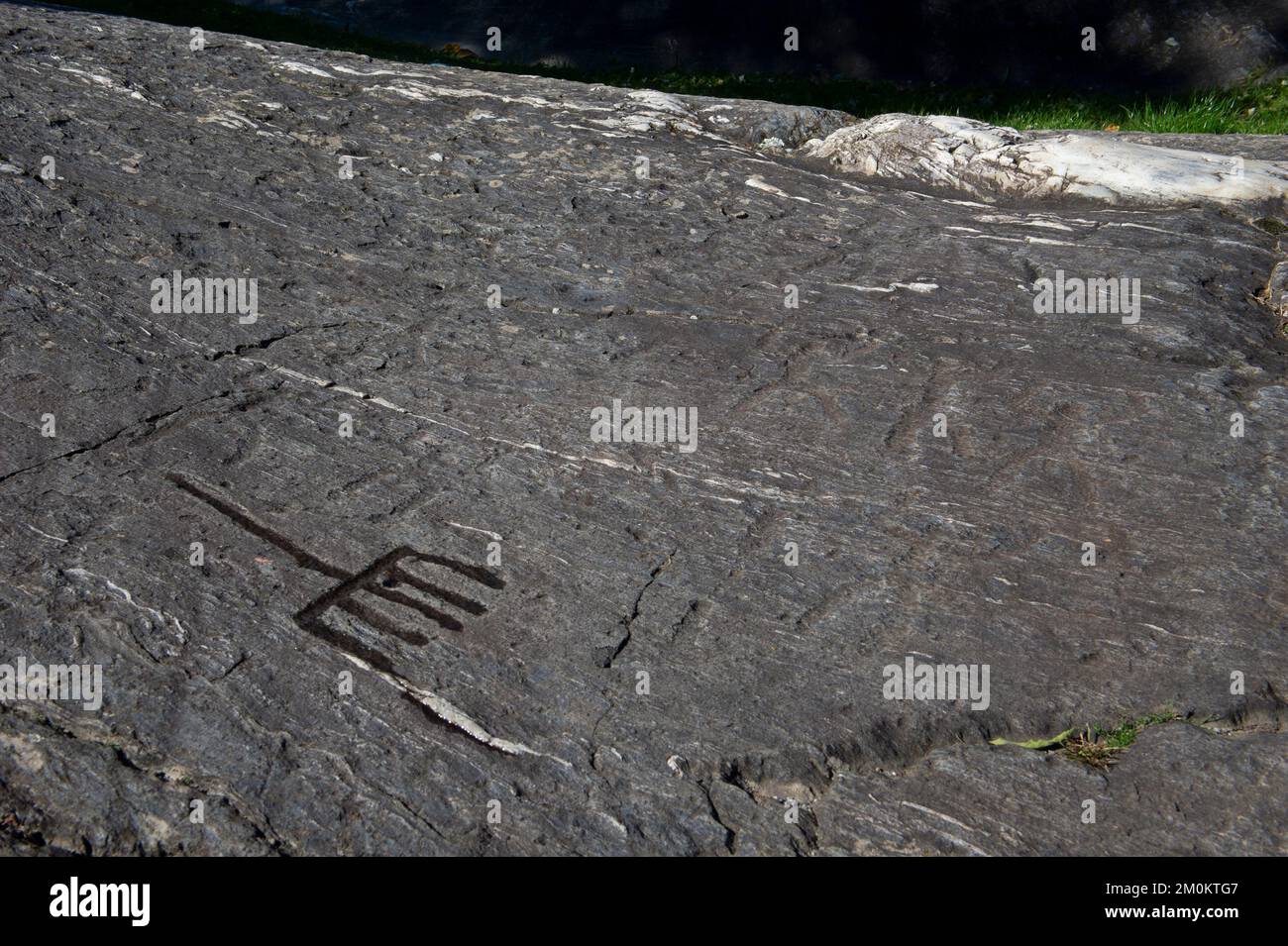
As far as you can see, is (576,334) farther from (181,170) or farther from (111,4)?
(111,4)

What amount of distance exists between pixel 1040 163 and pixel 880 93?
4660mm

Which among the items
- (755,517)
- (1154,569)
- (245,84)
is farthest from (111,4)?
(1154,569)

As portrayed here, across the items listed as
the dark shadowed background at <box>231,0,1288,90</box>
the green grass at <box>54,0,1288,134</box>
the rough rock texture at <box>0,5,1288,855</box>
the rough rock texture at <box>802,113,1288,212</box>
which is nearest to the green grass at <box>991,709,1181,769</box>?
the rough rock texture at <box>0,5,1288,855</box>

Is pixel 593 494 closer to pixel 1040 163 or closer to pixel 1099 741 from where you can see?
pixel 1099 741

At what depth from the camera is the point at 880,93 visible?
9617 mm

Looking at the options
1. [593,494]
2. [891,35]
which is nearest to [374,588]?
[593,494]

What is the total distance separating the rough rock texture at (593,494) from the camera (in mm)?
2711

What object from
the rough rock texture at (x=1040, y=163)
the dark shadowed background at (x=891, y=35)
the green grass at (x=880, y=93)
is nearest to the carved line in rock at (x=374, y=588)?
the rough rock texture at (x=1040, y=163)

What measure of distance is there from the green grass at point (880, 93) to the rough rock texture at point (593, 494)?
314cm

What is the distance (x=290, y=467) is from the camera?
12.1 ft

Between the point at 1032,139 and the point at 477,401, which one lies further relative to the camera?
the point at 1032,139

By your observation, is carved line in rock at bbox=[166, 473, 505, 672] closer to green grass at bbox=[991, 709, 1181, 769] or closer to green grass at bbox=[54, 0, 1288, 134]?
green grass at bbox=[991, 709, 1181, 769]

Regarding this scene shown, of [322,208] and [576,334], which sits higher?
[322,208]
